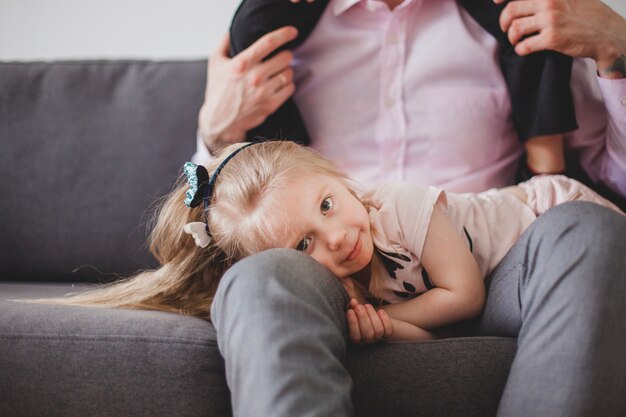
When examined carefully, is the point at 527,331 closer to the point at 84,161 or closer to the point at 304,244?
the point at 304,244

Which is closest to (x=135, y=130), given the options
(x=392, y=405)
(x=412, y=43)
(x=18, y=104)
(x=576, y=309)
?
(x=18, y=104)

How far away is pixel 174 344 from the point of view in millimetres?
816

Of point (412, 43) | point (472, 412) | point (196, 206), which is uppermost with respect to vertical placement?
point (412, 43)

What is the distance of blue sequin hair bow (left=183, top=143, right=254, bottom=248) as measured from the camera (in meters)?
1.03

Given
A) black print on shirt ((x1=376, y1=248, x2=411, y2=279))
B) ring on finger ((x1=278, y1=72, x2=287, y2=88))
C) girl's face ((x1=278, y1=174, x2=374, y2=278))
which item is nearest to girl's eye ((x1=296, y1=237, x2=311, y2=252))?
girl's face ((x1=278, y1=174, x2=374, y2=278))

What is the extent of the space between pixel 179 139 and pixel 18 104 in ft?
1.50

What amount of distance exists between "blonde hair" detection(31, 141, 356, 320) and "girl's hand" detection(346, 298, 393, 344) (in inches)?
8.1

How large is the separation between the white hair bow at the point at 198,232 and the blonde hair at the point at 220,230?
0.02m

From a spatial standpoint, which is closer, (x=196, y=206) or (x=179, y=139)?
(x=196, y=206)

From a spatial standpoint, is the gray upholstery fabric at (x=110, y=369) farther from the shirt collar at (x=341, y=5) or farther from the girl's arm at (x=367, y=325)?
the shirt collar at (x=341, y=5)

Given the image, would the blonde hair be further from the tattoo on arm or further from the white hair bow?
the tattoo on arm

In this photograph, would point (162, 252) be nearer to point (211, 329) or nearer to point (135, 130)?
point (211, 329)

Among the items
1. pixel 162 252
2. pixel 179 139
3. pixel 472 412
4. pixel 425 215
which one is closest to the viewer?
pixel 472 412

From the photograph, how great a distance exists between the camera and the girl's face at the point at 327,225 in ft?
3.14
